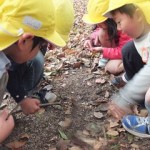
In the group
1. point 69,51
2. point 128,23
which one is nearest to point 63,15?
point 128,23

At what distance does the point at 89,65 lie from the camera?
115 inches

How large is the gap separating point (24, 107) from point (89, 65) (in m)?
0.89

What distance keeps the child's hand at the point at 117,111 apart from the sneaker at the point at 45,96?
423mm

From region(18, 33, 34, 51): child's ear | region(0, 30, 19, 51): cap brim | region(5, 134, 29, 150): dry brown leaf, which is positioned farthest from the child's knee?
region(0, 30, 19, 51): cap brim

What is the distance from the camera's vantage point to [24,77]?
2.43 meters

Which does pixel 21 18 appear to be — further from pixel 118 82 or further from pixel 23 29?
pixel 118 82

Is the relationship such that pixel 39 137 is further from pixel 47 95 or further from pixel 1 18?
pixel 1 18

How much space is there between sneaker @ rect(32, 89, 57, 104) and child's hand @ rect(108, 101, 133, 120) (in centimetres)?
42

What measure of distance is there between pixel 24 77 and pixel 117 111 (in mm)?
691

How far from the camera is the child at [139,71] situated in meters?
1.99

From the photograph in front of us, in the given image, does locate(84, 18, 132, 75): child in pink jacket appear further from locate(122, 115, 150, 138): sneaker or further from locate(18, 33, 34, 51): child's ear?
locate(18, 33, 34, 51): child's ear

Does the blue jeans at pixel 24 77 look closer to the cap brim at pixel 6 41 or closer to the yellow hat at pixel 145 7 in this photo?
the cap brim at pixel 6 41

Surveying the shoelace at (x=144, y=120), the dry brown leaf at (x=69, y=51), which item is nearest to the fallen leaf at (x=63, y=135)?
the shoelace at (x=144, y=120)

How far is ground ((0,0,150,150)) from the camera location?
2.06 m
